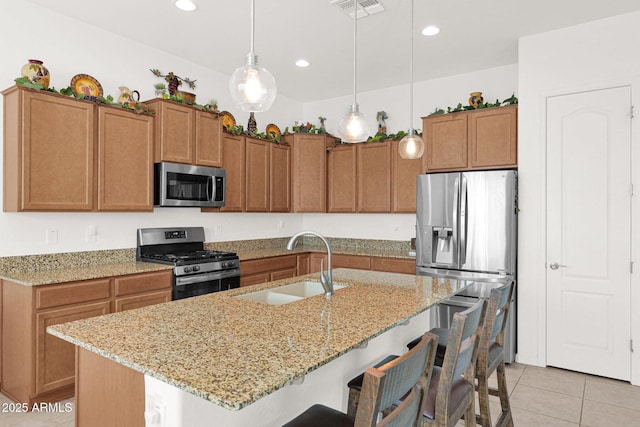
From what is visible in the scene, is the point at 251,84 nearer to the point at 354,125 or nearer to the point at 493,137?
the point at 354,125

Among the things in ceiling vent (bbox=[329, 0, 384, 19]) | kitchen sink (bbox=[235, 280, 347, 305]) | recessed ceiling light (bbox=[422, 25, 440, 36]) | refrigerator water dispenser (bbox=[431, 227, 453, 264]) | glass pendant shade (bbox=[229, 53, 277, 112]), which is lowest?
kitchen sink (bbox=[235, 280, 347, 305])

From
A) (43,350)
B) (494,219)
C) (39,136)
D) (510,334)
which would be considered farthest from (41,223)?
(510,334)

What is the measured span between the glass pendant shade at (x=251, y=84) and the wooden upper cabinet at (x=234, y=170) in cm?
259

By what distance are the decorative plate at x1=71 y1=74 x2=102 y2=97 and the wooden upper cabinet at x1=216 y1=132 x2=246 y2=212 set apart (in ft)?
4.19

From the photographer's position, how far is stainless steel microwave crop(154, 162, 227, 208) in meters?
3.65

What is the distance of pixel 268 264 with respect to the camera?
14.8 feet

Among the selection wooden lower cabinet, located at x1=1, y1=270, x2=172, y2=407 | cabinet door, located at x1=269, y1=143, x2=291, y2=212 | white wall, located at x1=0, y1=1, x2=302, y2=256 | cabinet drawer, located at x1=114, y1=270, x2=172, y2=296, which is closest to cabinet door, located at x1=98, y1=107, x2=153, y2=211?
white wall, located at x1=0, y1=1, x2=302, y2=256

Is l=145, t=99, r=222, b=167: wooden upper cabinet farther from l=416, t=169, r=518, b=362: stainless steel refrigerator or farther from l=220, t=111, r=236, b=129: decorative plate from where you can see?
l=416, t=169, r=518, b=362: stainless steel refrigerator

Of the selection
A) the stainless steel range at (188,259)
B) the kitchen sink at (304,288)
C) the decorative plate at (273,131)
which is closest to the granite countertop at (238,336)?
the kitchen sink at (304,288)

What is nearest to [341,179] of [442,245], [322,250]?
[322,250]

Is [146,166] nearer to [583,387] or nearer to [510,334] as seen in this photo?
[510,334]

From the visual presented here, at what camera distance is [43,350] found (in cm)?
266

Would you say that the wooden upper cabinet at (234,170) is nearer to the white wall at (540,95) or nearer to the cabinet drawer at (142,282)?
the cabinet drawer at (142,282)

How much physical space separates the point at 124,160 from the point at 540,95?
3785mm
